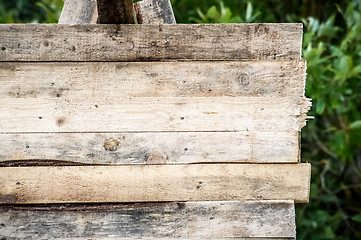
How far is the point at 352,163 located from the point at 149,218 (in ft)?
8.96

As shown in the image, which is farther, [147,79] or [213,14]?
[213,14]

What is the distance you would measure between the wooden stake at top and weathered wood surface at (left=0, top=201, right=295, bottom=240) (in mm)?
768

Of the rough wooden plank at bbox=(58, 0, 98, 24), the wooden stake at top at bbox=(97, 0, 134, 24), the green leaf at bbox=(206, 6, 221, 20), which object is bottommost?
the wooden stake at top at bbox=(97, 0, 134, 24)

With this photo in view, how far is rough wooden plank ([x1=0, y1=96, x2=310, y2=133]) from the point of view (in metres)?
1.77

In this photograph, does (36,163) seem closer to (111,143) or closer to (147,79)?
(111,143)

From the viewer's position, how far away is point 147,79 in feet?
5.87

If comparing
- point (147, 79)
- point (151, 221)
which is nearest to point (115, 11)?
point (147, 79)

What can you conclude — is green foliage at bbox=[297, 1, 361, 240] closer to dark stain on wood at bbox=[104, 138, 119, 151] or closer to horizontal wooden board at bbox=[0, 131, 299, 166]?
horizontal wooden board at bbox=[0, 131, 299, 166]

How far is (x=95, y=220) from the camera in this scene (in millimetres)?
1790

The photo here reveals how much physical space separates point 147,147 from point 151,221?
309 millimetres

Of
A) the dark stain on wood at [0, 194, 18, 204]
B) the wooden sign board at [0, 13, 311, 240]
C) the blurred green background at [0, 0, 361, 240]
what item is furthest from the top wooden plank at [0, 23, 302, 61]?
the blurred green background at [0, 0, 361, 240]

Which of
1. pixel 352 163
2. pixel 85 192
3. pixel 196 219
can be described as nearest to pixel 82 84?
pixel 85 192

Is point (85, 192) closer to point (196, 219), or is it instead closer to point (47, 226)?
point (47, 226)

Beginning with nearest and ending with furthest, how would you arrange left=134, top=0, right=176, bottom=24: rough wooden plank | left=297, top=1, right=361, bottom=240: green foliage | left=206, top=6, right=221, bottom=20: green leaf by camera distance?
1. left=134, top=0, right=176, bottom=24: rough wooden plank
2. left=206, top=6, right=221, bottom=20: green leaf
3. left=297, top=1, right=361, bottom=240: green foliage
